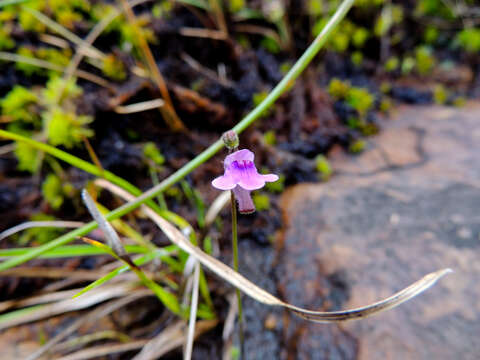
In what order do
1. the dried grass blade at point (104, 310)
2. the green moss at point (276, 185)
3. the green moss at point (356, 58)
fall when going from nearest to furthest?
1. the dried grass blade at point (104, 310)
2. the green moss at point (276, 185)
3. the green moss at point (356, 58)

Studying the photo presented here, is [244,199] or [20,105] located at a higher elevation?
[20,105]

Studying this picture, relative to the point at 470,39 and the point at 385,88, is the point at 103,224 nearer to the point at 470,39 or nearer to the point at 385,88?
the point at 385,88

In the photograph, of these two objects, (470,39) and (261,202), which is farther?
(470,39)

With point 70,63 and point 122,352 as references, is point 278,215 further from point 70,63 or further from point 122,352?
point 70,63

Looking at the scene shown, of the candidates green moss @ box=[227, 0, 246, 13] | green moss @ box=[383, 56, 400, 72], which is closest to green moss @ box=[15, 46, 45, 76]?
green moss @ box=[227, 0, 246, 13]

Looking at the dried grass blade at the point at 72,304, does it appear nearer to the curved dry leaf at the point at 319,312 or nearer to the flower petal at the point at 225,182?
the curved dry leaf at the point at 319,312

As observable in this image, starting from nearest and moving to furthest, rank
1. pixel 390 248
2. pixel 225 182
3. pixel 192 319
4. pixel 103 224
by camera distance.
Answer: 1. pixel 225 182
2. pixel 103 224
3. pixel 192 319
4. pixel 390 248

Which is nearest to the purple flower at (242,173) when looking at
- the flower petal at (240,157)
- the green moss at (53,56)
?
the flower petal at (240,157)

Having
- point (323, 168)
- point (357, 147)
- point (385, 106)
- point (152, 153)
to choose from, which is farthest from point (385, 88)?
point (152, 153)
